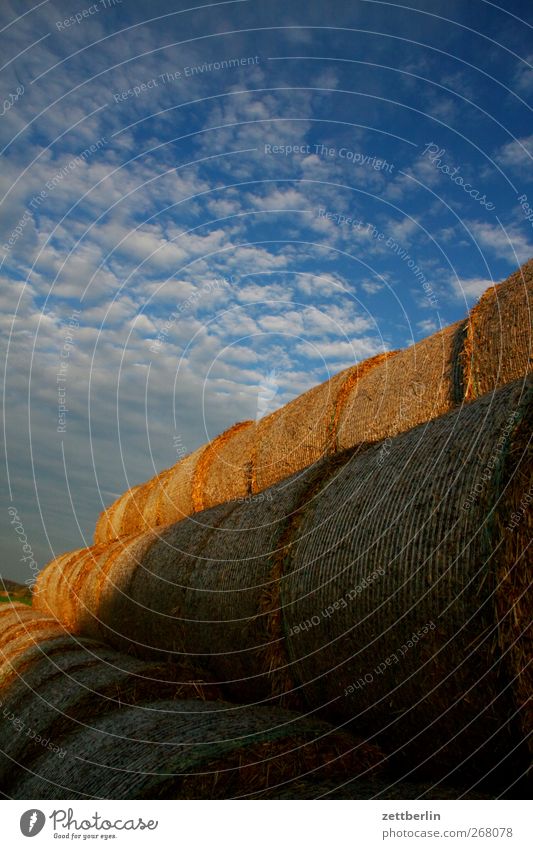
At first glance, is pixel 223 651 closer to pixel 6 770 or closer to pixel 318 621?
pixel 318 621

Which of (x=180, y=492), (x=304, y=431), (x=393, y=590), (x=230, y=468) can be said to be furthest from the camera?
(x=180, y=492)

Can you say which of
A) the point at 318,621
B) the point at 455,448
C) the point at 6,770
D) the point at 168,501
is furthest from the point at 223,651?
the point at 168,501

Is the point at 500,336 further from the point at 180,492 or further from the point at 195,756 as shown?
the point at 180,492

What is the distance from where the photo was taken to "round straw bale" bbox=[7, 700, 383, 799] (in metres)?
2.44

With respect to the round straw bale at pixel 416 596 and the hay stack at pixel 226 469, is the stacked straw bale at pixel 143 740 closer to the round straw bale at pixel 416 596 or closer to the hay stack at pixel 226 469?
the round straw bale at pixel 416 596

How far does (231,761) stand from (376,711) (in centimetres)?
74

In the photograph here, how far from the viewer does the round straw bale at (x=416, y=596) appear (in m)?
2.32

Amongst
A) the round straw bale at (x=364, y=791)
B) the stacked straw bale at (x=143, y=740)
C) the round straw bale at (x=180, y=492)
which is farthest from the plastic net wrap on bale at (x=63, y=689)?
the round straw bale at (x=180, y=492)

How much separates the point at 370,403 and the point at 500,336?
1.19 m

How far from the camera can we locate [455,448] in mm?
2785

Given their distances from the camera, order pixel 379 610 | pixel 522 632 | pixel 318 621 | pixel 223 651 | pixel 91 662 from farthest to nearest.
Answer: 1. pixel 91 662
2. pixel 223 651
3. pixel 318 621
4. pixel 379 610
5. pixel 522 632

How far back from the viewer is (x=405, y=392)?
14.6 ft

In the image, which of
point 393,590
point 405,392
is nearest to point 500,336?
point 405,392

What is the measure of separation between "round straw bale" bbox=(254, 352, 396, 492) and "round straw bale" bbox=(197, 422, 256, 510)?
0.19m
